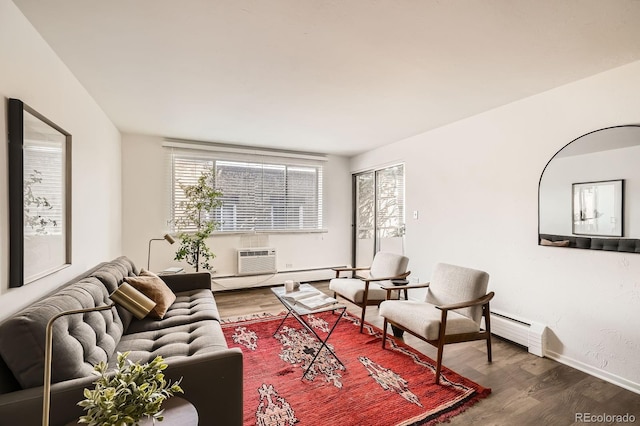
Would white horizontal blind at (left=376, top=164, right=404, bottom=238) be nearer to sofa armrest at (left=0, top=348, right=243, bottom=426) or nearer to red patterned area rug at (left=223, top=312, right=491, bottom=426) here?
red patterned area rug at (left=223, top=312, right=491, bottom=426)

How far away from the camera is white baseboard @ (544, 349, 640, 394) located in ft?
7.39

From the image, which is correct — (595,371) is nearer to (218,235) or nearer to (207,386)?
(207,386)

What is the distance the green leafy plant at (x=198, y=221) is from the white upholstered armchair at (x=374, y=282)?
2088 millimetres

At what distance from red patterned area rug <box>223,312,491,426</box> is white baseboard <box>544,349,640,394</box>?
1076 mm

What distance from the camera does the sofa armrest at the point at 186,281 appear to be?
314cm

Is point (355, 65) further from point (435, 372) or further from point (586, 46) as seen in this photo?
point (435, 372)

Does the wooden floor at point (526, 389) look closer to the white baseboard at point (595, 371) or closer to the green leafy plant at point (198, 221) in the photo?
the white baseboard at point (595, 371)

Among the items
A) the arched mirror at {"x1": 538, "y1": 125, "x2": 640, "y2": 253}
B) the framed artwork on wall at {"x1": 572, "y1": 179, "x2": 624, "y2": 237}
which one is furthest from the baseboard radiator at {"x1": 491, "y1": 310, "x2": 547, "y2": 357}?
the framed artwork on wall at {"x1": 572, "y1": 179, "x2": 624, "y2": 237}

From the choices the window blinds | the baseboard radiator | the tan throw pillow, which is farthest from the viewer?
the window blinds

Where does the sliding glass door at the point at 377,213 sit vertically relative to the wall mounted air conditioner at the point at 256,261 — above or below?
above

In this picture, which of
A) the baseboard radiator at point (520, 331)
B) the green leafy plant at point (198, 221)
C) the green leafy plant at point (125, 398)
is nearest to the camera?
the green leafy plant at point (125, 398)

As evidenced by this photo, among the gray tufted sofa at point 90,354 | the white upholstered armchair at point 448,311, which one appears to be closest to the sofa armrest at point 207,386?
the gray tufted sofa at point 90,354

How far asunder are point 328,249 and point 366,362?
3.27 meters

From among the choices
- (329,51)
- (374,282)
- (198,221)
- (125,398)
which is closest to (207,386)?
(125,398)
